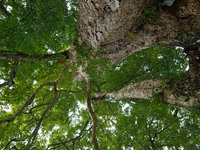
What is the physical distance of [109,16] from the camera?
11.8 feet

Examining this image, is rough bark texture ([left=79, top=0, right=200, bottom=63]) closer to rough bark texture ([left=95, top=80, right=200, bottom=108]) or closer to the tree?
the tree

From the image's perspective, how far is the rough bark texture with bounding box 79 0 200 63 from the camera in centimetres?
356

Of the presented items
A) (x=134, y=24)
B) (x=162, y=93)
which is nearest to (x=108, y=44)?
(x=134, y=24)

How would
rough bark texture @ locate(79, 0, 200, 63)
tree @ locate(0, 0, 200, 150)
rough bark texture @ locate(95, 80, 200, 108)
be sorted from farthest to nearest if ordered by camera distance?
rough bark texture @ locate(95, 80, 200, 108) → tree @ locate(0, 0, 200, 150) → rough bark texture @ locate(79, 0, 200, 63)

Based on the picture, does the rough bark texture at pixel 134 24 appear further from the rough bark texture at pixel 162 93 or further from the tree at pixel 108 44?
the rough bark texture at pixel 162 93

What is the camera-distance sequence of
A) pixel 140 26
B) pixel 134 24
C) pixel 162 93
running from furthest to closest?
pixel 162 93
pixel 140 26
pixel 134 24

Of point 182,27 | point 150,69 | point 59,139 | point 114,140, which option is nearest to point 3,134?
point 59,139

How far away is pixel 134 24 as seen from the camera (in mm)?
4113

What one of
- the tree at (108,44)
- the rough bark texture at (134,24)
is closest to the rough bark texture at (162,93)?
the tree at (108,44)

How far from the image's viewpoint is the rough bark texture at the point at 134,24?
11.7ft

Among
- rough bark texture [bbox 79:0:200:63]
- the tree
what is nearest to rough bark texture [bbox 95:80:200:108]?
the tree

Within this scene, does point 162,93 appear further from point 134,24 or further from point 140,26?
point 134,24

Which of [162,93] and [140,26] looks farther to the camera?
[162,93]

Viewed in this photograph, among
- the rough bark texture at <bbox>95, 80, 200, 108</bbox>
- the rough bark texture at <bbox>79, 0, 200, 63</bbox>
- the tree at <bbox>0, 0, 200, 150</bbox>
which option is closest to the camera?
the rough bark texture at <bbox>79, 0, 200, 63</bbox>
